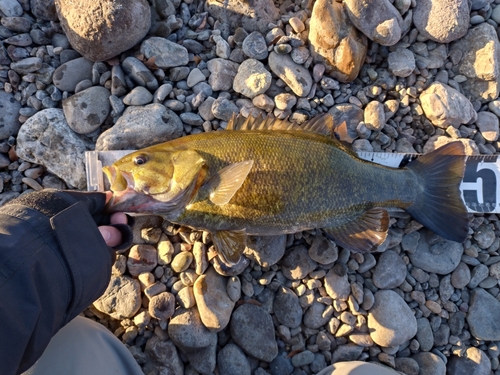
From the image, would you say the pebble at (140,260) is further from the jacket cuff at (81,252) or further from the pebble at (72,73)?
the pebble at (72,73)

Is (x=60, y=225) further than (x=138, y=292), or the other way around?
(x=138, y=292)

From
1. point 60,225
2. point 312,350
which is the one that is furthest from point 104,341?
point 312,350

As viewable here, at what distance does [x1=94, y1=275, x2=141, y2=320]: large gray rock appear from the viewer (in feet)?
10.5

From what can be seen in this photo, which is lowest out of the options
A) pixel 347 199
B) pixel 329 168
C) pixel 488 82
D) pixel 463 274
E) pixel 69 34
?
pixel 463 274

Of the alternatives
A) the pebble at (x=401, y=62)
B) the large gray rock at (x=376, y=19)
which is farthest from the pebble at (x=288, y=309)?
the large gray rock at (x=376, y=19)

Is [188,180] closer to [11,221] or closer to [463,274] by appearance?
[11,221]

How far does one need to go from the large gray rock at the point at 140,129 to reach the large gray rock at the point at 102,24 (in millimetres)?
636

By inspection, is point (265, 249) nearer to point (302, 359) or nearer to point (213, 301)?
point (213, 301)

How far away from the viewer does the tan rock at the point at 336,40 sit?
346 cm

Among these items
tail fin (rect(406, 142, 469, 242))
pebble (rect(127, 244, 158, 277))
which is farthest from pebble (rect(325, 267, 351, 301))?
pebble (rect(127, 244, 158, 277))

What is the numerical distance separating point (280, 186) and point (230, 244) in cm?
67

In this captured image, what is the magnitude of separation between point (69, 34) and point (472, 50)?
4.19 metres

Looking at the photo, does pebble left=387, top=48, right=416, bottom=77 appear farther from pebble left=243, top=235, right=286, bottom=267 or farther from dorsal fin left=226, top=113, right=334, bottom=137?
pebble left=243, top=235, right=286, bottom=267

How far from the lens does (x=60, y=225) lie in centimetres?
208
